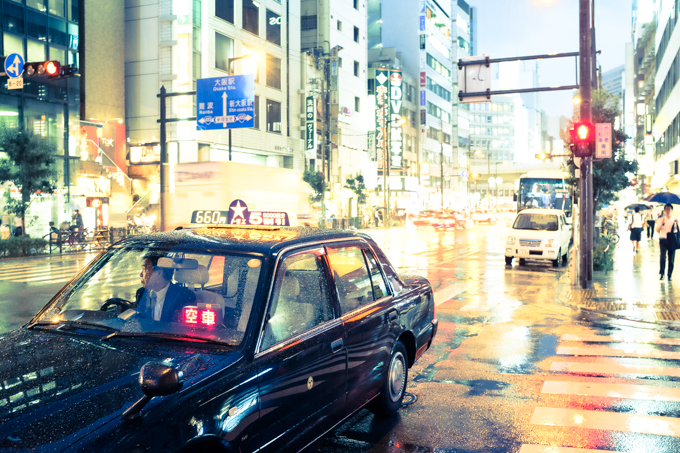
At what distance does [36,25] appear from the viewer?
33.2 m

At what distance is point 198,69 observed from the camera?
39750mm

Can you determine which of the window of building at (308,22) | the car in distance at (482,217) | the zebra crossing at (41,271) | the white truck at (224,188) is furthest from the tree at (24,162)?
the car in distance at (482,217)

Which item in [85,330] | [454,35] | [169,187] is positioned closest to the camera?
[85,330]

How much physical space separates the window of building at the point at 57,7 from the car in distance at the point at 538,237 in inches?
1100

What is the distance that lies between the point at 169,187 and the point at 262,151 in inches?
355

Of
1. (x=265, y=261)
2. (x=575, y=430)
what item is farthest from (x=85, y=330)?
(x=575, y=430)

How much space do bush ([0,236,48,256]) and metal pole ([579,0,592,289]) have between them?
20405 mm

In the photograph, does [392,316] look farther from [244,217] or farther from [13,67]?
[13,67]

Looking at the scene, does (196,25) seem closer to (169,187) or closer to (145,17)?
(145,17)

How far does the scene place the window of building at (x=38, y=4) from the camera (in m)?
32.9

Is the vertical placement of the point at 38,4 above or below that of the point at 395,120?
above

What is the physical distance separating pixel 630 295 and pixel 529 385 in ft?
25.0

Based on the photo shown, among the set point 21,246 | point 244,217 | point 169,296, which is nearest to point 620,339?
point 169,296

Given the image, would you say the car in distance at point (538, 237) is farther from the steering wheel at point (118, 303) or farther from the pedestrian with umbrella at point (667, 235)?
the steering wheel at point (118, 303)
